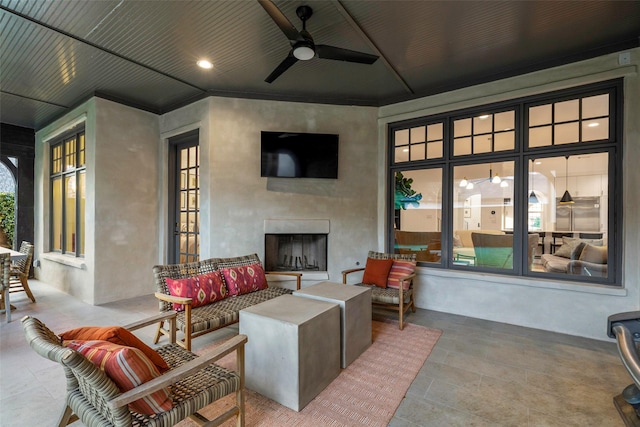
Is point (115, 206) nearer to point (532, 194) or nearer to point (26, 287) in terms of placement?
point (26, 287)

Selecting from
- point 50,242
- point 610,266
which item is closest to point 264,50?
point 610,266

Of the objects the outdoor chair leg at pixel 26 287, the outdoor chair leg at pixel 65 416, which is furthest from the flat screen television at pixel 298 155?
the outdoor chair leg at pixel 26 287

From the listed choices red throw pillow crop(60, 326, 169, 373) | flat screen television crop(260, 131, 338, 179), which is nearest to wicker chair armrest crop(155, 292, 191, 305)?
red throw pillow crop(60, 326, 169, 373)

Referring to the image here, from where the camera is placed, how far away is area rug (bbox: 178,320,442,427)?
75.4 inches

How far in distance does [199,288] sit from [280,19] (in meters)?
2.52

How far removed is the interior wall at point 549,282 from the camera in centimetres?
304

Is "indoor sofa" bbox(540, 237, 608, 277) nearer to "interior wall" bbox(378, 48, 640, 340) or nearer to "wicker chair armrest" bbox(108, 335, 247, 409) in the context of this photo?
"interior wall" bbox(378, 48, 640, 340)

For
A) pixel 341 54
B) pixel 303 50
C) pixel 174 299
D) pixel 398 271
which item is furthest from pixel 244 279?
pixel 341 54

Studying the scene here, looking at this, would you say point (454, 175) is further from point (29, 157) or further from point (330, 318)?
point (29, 157)

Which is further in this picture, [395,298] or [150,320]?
[395,298]

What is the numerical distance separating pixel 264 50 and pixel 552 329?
14.8ft

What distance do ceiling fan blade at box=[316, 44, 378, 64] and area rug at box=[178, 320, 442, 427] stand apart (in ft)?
9.10

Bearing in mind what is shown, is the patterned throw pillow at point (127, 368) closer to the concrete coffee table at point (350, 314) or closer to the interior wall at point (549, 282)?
the concrete coffee table at point (350, 314)

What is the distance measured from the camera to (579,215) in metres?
3.45
